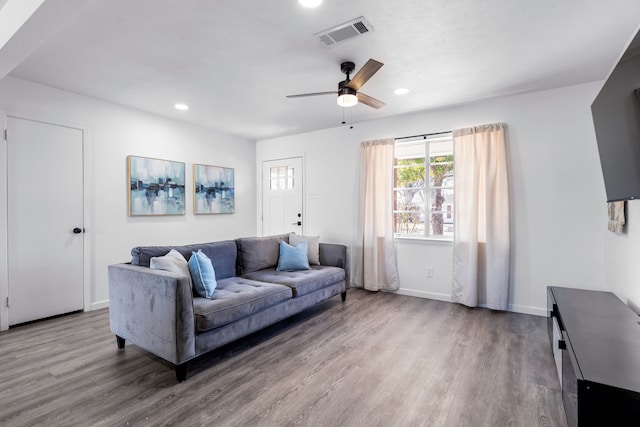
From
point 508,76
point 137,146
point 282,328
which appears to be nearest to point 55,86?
point 137,146

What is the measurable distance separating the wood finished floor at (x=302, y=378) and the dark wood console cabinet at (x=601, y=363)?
519 millimetres

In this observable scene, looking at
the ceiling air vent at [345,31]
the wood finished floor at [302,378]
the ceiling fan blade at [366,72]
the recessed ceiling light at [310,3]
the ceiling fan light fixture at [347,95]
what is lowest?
the wood finished floor at [302,378]

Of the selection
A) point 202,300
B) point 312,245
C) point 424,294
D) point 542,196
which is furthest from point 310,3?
point 424,294

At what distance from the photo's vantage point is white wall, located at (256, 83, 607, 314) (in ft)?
10.5

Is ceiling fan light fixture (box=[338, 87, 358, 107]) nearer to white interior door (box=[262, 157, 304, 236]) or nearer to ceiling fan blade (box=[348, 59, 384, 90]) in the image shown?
ceiling fan blade (box=[348, 59, 384, 90])

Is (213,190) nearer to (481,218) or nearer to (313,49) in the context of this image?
(313,49)

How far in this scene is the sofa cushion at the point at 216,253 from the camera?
274 centimetres

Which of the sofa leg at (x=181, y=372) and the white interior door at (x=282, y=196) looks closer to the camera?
the sofa leg at (x=181, y=372)

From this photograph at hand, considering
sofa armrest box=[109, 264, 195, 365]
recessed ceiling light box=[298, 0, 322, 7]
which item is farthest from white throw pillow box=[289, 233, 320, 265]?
recessed ceiling light box=[298, 0, 322, 7]

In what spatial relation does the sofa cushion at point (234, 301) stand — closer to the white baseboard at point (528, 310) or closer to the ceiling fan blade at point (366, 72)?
the ceiling fan blade at point (366, 72)

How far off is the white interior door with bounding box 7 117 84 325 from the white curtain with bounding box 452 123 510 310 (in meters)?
4.50

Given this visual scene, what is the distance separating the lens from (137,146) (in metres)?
4.07

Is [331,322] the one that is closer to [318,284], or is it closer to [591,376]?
[318,284]

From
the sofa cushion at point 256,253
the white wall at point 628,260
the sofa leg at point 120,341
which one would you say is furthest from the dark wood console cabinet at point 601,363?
the sofa leg at point 120,341
